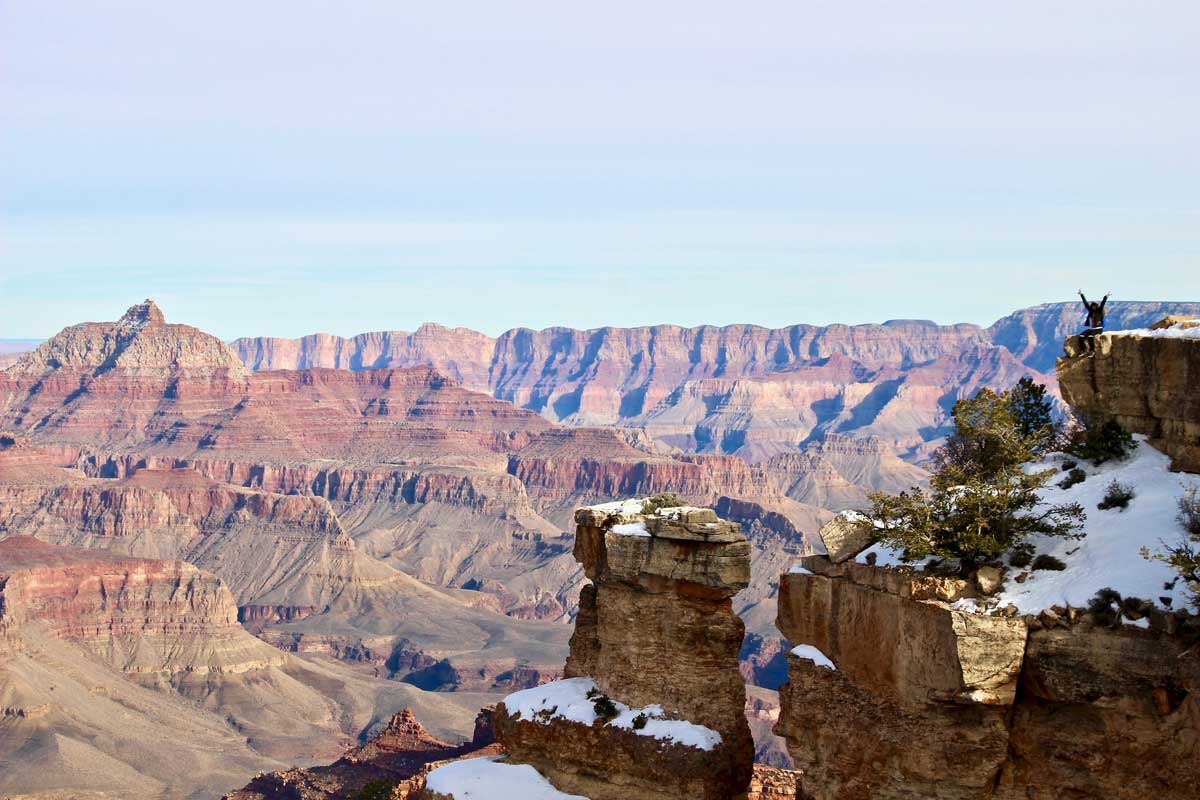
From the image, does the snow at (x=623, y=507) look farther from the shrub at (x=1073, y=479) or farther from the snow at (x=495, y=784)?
the shrub at (x=1073, y=479)

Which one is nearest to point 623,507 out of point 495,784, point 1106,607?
point 495,784

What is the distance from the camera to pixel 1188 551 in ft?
104

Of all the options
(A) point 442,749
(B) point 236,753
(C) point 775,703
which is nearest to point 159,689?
(B) point 236,753

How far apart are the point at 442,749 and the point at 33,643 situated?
92.6m

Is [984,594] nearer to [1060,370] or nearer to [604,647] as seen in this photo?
[1060,370]

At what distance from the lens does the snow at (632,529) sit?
4259 cm

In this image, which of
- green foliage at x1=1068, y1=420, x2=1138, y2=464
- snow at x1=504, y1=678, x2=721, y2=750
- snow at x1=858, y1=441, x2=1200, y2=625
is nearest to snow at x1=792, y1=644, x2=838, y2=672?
snow at x1=858, y1=441, x2=1200, y2=625

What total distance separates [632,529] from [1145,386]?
14977 millimetres

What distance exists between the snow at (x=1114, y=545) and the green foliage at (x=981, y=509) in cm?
47

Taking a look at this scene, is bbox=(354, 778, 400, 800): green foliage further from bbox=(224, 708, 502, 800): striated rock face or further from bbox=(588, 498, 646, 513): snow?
bbox=(588, 498, 646, 513): snow

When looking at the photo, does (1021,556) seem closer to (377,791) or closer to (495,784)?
(495,784)

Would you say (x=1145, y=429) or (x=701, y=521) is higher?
(x=1145, y=429)

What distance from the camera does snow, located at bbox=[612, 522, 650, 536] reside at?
4259cm

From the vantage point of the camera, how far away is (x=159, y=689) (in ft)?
582
